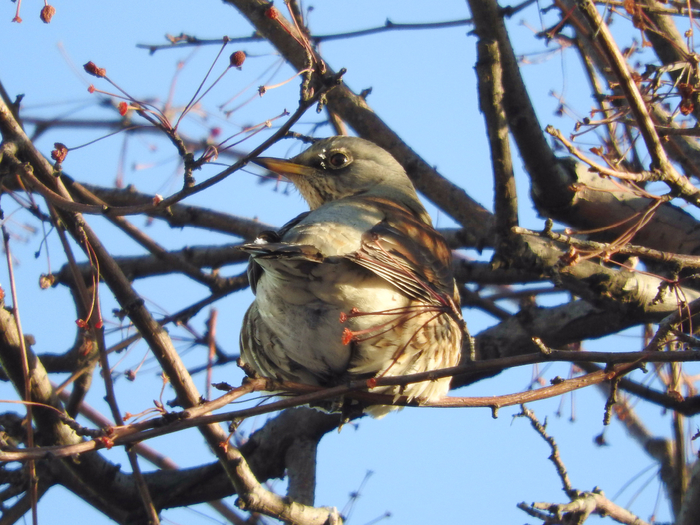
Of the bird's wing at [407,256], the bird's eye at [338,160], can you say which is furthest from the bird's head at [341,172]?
the bird's wing at [407,256]

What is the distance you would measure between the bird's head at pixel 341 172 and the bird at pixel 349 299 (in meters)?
0.98

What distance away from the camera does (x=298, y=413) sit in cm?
529

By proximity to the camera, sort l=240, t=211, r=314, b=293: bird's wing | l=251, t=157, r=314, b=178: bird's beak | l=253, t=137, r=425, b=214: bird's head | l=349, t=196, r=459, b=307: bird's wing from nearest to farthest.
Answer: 1. l=240, t=211, r=314, b=293: bird's wing
2. l=349, t=196, r=459, b=307: bird's wing
3. l=251, t=157, r=314, b=178: bird's beak
4. l=253, t=137, r=425, b=214: bird's head

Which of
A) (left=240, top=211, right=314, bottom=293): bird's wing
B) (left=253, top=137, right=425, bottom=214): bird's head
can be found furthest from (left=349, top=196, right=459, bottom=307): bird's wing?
(left=253, top=137, right=425, bottom=214): bird's head

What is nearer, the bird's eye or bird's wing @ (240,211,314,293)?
bird's wing @ (240,211,314,293)

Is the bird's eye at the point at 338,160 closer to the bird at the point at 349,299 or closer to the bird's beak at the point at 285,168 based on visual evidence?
the bird's beak at the point at 285,168

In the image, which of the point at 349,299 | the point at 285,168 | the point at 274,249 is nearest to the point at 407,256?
the point at 349,299

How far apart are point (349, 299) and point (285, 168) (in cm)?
209

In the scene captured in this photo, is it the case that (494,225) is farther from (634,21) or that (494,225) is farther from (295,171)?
(295,171)

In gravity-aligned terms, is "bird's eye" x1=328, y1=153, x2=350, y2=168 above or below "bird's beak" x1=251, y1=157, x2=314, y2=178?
above

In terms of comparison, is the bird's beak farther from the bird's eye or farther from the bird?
the bird

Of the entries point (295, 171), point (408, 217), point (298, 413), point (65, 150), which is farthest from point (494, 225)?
point (65, 150)

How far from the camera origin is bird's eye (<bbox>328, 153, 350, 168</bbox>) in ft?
17.7

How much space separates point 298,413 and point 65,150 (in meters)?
3.09
